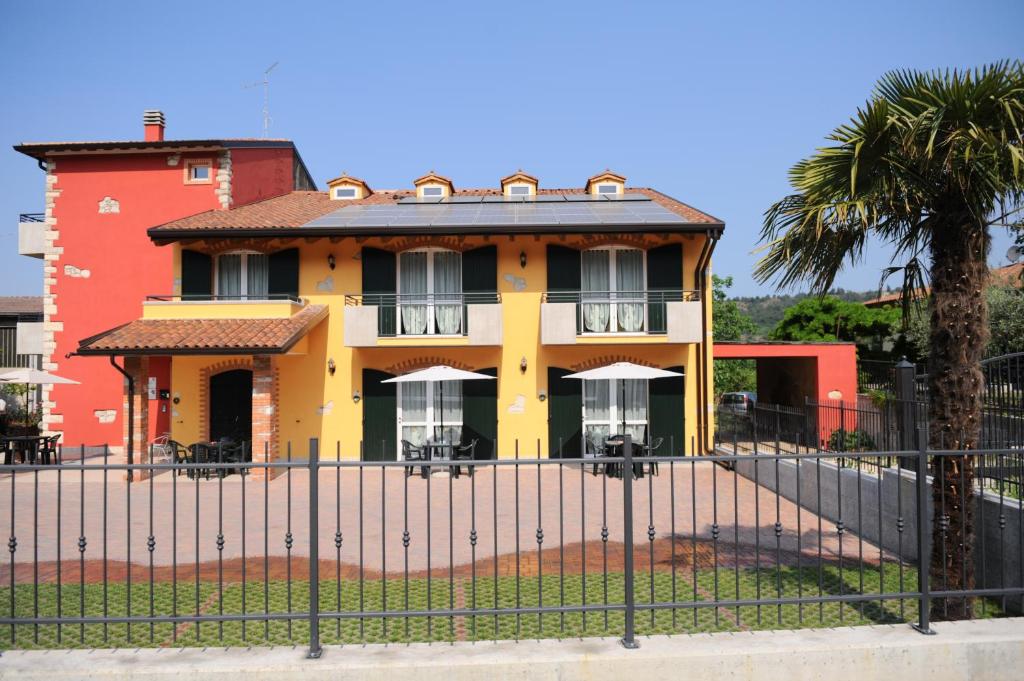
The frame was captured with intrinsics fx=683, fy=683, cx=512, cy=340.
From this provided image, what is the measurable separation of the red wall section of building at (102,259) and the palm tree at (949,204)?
18.6m

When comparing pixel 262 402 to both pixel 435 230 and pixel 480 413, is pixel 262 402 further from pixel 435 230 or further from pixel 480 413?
pixel 435 230

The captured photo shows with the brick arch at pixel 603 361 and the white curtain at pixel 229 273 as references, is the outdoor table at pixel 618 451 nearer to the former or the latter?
the brick arch at pixel 603 361

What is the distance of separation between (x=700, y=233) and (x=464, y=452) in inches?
308

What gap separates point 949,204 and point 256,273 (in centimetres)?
1568

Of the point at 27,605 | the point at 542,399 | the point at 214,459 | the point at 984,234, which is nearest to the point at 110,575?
the point at 27,605

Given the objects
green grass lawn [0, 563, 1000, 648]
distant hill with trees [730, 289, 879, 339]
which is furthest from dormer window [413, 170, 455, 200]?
distant hill with trees [730, 289, 879, 339]

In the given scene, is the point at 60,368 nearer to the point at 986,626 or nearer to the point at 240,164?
the point at 240,164

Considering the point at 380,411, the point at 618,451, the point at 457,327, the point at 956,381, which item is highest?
the point at 457,327

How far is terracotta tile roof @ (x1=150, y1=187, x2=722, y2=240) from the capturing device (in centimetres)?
1686

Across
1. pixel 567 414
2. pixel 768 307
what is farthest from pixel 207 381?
pixel 768 307

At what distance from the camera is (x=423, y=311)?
16.8 metres

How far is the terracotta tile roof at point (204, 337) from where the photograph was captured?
47.4ft

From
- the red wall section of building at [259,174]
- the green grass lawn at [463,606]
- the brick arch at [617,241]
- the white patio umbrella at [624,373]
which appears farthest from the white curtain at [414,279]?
the green grass lawn at [463,606]

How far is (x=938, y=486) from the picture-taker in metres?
5.59
